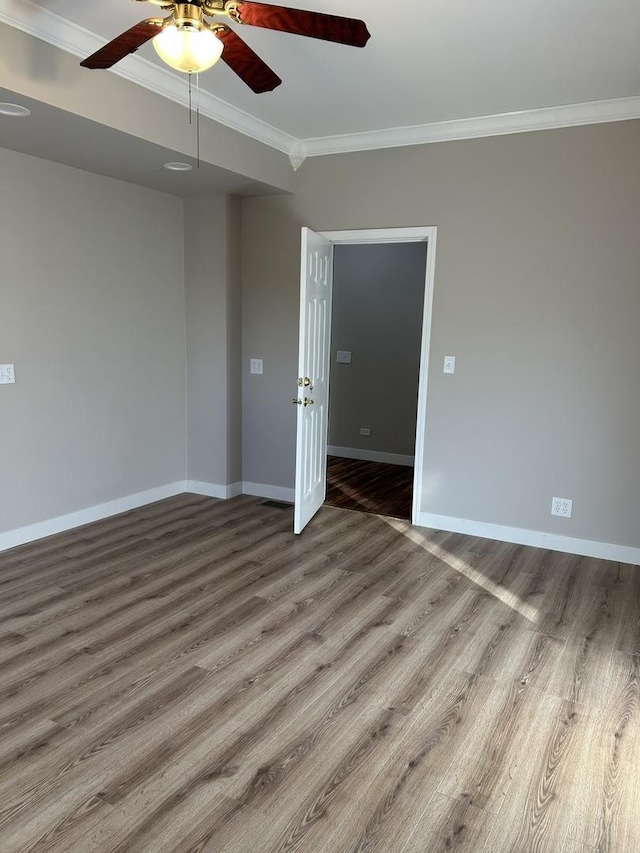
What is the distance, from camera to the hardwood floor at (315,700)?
5.86ft

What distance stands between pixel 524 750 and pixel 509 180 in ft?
10.8

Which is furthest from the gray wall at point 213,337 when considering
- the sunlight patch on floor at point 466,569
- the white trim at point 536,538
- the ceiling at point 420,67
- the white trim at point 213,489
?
the white trim at point 536,538

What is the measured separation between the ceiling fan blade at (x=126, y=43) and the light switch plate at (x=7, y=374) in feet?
6.41

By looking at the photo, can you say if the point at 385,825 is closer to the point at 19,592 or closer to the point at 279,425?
the point at 19,592

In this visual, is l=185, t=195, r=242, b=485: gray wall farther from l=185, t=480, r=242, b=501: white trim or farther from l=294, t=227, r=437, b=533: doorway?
l=294, t=227, r=437, b=533: doorway

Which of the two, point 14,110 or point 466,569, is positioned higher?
point 14,110

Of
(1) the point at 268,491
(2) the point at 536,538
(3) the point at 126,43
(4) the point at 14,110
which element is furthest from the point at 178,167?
(2) the point at 536,538

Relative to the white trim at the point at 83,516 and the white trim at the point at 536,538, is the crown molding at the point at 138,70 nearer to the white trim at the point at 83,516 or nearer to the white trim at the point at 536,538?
the white trim at the point at 83,516

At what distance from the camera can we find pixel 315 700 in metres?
2.37

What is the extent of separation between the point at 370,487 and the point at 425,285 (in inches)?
78.1

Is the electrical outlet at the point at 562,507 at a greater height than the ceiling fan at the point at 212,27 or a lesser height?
lesser

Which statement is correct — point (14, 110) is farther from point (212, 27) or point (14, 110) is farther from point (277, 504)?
point (277, 504)

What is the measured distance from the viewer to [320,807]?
1.84 meters

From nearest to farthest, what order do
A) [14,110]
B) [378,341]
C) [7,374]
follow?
[14,110], [7,374], [378,341]
